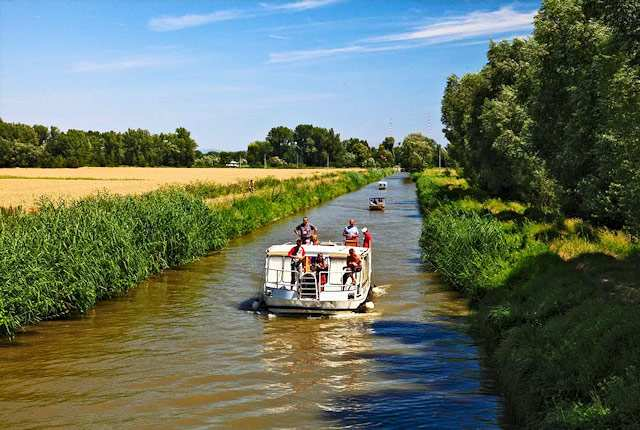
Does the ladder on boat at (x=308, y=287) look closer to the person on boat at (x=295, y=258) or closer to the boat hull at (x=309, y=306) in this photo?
the boat hull at (x=309, y=306)

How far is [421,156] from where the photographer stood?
191750mm

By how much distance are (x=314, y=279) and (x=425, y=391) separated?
7367 millimetres

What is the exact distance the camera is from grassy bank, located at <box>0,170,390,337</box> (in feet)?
58.5

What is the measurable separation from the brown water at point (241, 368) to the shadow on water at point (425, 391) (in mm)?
A: 27

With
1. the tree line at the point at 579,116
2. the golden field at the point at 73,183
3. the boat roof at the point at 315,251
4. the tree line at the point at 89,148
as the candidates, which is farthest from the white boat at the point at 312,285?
the tree line at the point at 89,148

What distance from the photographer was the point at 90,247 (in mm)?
21703

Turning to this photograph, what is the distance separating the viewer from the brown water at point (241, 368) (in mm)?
12570

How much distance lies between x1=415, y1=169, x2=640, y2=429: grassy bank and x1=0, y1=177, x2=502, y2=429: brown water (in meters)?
0.95

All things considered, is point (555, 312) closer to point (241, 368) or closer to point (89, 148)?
point (241, 368)

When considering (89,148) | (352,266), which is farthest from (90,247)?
(89,148)

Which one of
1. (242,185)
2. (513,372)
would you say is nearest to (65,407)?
(513,372)

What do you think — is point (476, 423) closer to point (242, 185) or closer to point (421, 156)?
point (242, 185)

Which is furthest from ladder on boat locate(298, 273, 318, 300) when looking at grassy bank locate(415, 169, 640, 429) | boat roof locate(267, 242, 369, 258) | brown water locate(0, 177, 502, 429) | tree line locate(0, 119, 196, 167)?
tree line locate(0, 119, 196, 167)

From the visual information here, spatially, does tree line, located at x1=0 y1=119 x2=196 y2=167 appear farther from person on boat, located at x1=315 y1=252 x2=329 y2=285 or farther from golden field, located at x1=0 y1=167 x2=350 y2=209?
person on boat, located at x1=315 y1=252 x2=329 y2=285
